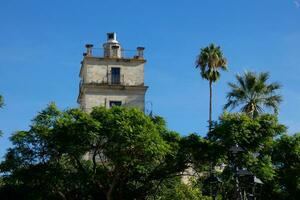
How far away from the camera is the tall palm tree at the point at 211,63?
5775cm

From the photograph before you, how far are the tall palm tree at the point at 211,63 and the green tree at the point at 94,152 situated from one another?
19949 millimetres

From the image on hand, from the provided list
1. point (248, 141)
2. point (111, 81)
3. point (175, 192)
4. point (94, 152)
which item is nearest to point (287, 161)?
point (248, 141)

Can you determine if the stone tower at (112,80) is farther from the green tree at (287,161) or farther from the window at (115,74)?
the green tree at (287,161)

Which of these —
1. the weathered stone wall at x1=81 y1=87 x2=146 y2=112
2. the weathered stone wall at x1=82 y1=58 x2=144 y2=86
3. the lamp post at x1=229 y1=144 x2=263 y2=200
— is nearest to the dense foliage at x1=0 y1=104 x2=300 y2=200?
the lamp post at x1=229 y1=144 x2=263 y2=200

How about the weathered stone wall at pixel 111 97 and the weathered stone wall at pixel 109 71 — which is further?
the weathered stone wall at pixel 109 71

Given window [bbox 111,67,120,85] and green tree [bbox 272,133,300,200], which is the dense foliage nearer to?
green tree [bbox 272,133,300,200]

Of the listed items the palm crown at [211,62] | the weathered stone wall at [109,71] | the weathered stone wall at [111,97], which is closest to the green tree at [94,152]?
the palm crown at [211,62]

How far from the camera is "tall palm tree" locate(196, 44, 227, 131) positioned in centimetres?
5775

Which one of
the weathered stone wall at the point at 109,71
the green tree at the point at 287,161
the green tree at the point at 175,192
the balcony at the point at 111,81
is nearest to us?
the green tree at the point at 287,161

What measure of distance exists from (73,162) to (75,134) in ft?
8.96

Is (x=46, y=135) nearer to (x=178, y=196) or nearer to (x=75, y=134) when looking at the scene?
(x=75, y=134)

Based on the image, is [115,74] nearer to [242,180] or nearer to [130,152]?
[130,152]

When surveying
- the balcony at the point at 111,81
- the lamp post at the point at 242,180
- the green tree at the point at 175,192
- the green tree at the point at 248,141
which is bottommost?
the lamp post at the point at 242,180

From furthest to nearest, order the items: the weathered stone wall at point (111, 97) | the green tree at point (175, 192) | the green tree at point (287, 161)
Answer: the weathered stone wall at point (111, 97) < the green tree at point (175, 192) < the green tree at point (287, 161)
